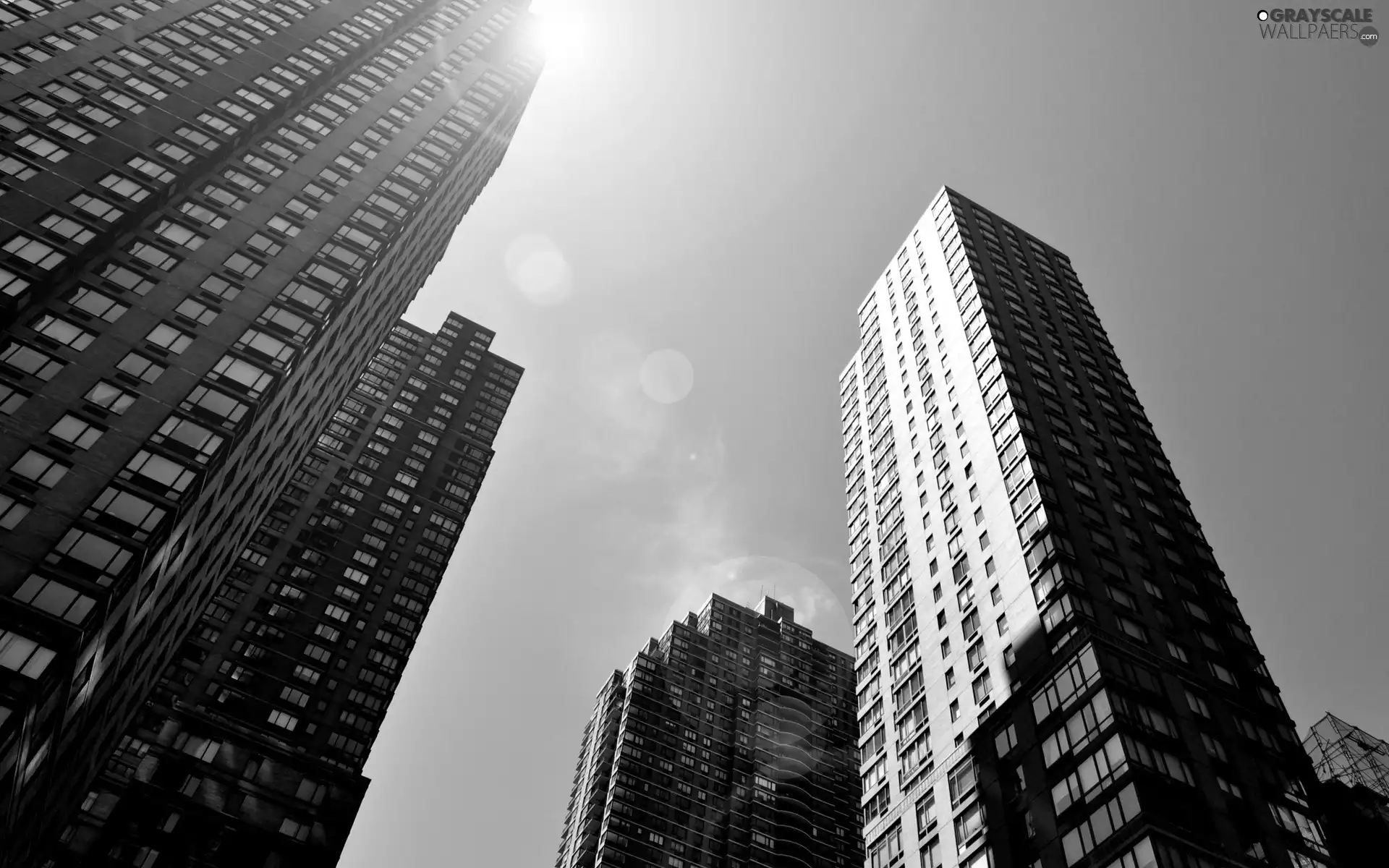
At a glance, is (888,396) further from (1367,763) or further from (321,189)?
(321,189)

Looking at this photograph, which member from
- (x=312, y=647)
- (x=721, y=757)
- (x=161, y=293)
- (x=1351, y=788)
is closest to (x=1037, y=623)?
(x=1351, y=788)

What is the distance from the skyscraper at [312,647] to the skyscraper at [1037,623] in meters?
47.3

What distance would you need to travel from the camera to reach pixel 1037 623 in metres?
51.6

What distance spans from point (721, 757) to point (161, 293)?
100 metres

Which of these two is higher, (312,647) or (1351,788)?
(312,647)

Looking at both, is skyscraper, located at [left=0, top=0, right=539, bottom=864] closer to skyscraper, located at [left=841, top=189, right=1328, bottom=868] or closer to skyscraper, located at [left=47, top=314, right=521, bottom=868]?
skyscraper, located at [left=47, top=314, right=521, bottom=868]

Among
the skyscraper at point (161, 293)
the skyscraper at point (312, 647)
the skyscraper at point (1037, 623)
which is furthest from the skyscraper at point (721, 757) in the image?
the skyscraper at point (161, 293)

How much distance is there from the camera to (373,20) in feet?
317

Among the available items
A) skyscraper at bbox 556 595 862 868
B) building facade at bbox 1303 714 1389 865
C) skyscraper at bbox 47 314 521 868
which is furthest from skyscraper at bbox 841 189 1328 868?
skyscraper at bbox 556 595 862 868

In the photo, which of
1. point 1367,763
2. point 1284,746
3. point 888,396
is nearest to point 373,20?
point 888,396

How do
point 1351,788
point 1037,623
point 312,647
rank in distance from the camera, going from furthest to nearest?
point 312,647 < point 1351,788 < point 1037,623

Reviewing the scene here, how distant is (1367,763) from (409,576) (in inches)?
3365

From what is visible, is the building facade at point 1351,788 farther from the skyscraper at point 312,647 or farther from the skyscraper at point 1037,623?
the skyscraper at point 312,647

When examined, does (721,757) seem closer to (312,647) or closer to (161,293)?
(312,647)
